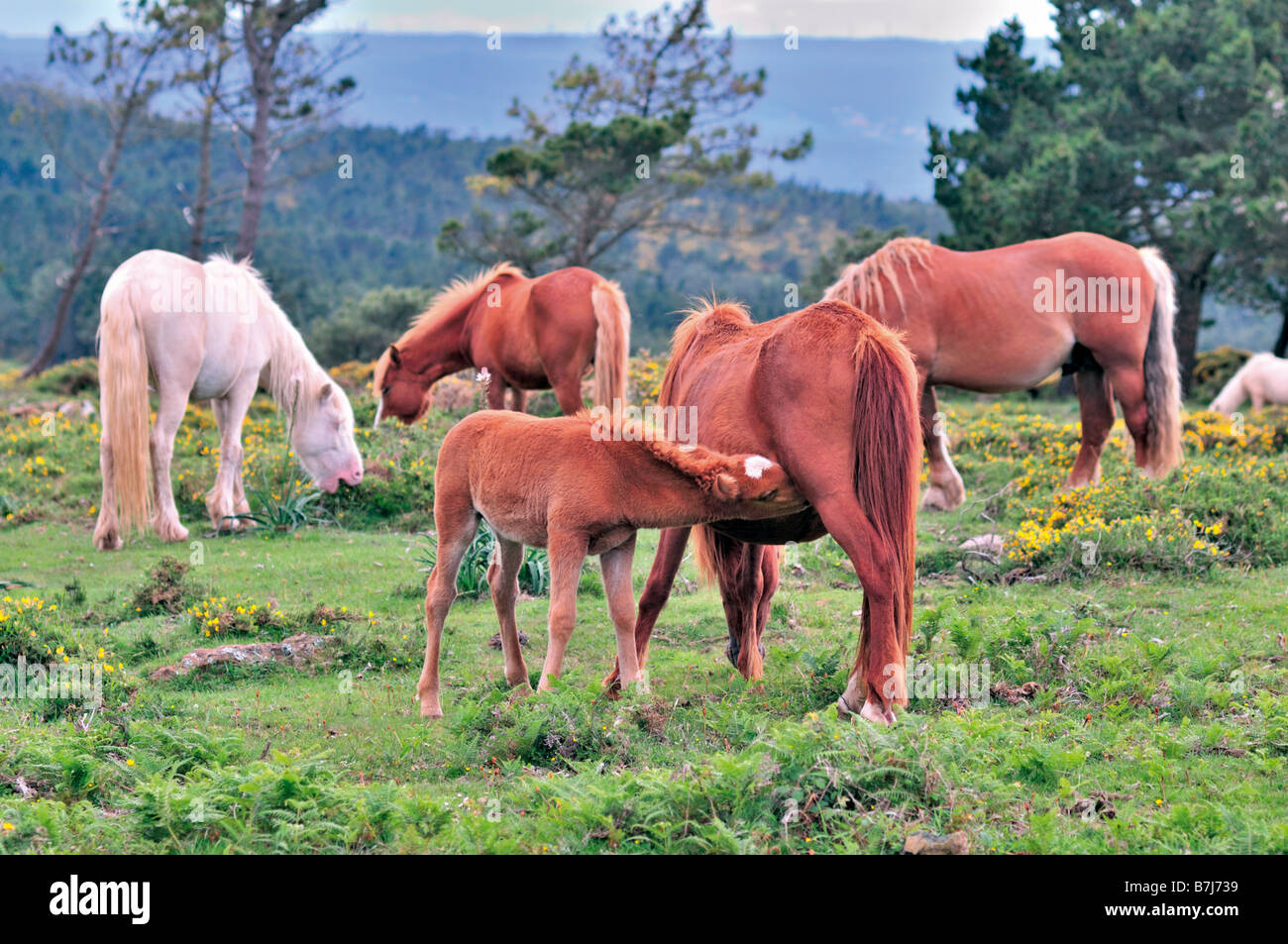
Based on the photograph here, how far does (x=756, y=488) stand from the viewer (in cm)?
504

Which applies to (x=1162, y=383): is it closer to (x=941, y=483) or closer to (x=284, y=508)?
(x=941, y=483)

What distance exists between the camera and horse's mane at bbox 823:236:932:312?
9.67m

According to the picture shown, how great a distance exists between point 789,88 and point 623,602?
3320 inches

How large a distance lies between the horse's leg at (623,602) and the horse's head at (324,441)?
6554mm

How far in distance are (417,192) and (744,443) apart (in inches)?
2279

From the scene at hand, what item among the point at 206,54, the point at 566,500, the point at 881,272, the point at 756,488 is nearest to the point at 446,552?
the point at 566,500

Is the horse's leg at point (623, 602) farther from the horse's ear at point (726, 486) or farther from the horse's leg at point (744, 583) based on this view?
the horse's ear at point (726, 486)

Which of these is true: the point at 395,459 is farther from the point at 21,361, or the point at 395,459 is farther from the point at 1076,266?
the point at 21,361

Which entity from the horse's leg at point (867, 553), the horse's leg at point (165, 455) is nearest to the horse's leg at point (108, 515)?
the horse's leg at point (165, 455)

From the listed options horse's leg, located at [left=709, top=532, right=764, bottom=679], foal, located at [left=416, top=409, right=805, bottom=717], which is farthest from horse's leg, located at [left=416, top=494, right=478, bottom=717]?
horse's leg, located at [left=709, top=532, right=764, bottom=679]

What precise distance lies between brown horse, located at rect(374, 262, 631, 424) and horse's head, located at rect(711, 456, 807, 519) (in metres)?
5.84

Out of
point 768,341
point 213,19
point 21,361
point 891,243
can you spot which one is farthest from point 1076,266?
point 21,361

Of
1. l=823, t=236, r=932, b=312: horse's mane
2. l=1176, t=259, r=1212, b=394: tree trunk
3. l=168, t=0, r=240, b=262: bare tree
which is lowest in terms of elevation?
l=823, t=236, r=932, b=312: horse's mane

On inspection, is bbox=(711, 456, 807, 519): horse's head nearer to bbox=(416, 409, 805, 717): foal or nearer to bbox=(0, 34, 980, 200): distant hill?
bbox=(416, 409, 805, 717): foal
